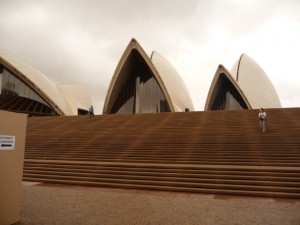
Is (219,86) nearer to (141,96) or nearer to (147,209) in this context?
(141,96)

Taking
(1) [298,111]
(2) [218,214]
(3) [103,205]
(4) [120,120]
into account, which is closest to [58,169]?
(3) [103,205]

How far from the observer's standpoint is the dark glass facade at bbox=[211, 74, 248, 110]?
105 ft

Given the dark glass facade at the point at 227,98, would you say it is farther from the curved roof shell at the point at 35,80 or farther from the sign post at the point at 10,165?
the sign post at the point at 10,165

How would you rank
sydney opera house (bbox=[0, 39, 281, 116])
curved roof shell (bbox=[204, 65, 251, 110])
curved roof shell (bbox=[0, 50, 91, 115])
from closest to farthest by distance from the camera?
1. sydney opera house (bbox=[0, 39, 281, 116])
2. curved roof shell (bbox=[0, 50, 91, 115])
3. curved roof shell (bbox=[204, 65, 251, 110])

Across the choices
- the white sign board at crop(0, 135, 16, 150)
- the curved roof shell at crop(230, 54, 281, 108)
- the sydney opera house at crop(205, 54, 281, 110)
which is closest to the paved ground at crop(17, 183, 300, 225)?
the white sign board at crop(0, 135, 16, 150)

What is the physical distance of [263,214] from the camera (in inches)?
185

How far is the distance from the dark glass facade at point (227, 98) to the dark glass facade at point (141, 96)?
247 inches

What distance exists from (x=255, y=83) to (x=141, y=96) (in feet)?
43.0

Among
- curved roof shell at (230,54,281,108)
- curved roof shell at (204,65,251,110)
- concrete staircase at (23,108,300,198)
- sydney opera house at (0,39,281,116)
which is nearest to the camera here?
concrete staircase at (23,108,300,198)

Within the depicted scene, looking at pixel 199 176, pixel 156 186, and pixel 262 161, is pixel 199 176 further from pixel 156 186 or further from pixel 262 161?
pixel 262 161

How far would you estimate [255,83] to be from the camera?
34.0 meters

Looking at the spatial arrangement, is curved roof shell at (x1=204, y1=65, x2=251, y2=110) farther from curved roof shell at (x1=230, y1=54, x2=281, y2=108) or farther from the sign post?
the sign post

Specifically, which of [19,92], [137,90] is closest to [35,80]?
[19,92]

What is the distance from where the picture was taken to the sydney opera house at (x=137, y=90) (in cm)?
2881
